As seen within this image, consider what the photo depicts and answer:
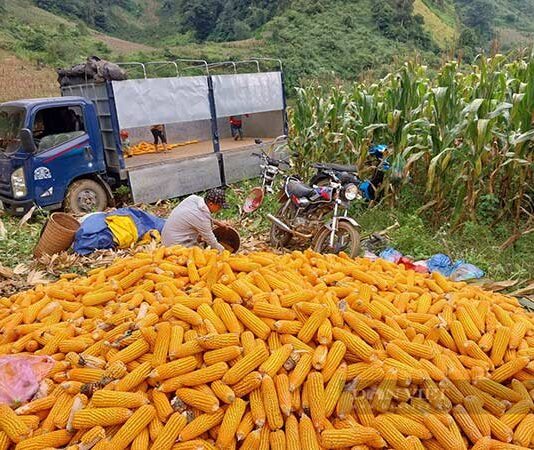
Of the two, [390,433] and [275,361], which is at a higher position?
[275,361]

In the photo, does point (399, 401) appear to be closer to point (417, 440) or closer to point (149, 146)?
point (417, 440)

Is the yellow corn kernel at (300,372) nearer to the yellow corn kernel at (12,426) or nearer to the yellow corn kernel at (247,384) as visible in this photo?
the yellow corn kernel at (247,384)

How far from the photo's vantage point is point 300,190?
6.37m

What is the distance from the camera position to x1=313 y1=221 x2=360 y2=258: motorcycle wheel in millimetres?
5660

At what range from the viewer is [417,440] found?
2186 millimetres

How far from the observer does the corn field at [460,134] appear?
5469 millimetres

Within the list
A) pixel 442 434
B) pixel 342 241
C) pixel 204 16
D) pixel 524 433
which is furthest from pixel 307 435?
pixel 204 16

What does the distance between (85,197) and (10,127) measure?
1.68 meters

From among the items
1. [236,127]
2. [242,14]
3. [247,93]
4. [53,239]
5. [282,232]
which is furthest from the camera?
[242,14]

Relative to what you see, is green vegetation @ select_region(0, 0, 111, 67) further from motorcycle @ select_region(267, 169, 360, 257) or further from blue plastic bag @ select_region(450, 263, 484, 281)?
blue plastic bag @ select_region(450, 263, 484, 281)

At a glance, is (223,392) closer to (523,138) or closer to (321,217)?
(321,217)

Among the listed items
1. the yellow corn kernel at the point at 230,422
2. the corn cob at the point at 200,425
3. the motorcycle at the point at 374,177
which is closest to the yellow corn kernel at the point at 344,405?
the yellow corn kernel at the point at 230,422

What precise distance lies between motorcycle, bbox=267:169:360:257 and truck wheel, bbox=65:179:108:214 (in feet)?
11.7

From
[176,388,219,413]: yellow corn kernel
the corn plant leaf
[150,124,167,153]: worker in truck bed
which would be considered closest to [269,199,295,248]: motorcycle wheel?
the corn plant leaf
